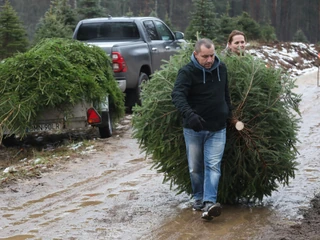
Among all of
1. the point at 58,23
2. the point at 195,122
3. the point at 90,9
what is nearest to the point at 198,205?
the point at 195,122

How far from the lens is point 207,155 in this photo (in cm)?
646

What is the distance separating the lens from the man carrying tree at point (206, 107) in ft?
20.6

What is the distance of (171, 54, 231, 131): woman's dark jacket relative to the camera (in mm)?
6316

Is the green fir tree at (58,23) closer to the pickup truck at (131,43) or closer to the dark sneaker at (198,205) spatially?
the pickup truck at (131,43)

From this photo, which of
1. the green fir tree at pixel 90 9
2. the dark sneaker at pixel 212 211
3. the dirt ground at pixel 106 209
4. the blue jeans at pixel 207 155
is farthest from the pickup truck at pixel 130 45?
the green fir tree at pixel 90 9

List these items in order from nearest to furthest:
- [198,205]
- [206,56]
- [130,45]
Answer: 1. [206,56]
2. [198,205]
3. [130,45]

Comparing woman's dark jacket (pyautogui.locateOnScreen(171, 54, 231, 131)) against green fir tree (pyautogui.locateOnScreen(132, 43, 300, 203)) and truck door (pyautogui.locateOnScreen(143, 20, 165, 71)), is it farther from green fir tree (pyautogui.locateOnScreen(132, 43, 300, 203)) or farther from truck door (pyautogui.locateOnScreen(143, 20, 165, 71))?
truck door (pyautogui.locateOnScreen(143, 20, 165, 71))

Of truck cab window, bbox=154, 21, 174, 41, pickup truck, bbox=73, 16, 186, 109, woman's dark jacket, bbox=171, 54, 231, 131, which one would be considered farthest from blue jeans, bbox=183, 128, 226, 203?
truck cab window, bbox=154, 21, 174, 41

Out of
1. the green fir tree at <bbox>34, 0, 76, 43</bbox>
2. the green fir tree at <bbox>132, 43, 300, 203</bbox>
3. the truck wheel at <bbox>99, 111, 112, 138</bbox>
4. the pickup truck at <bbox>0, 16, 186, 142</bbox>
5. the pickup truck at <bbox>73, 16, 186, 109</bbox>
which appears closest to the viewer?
the green fir tree at <bbox>132, 43, 300, 203</bbox>

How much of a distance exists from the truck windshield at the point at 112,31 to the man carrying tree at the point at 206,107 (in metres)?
8.45

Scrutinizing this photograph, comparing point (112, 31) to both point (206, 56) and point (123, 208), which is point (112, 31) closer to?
point (123, 208)

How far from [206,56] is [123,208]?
201 cm

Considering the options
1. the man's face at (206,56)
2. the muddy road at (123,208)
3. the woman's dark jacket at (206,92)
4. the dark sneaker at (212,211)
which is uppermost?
the man's face at (206,56)

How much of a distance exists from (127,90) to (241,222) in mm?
8073
